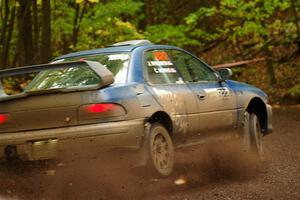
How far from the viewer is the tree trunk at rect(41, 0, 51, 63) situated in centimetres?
1622

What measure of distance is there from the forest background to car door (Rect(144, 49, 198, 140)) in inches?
313

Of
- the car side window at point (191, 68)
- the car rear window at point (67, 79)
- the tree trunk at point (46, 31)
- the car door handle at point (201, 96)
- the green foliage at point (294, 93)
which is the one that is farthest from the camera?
the green foliage at point (294, 93)

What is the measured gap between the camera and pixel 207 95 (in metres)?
7.64

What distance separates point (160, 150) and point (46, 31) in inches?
409

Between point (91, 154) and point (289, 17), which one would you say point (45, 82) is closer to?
point (91, 154)

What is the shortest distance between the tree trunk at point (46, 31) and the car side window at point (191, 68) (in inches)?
351

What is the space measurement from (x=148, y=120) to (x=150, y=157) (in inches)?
16.8

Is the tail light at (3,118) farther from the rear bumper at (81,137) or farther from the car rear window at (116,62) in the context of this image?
the car rear window at (116,62)

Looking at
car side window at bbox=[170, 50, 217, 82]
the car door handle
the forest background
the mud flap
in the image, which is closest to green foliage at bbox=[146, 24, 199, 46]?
the forest background

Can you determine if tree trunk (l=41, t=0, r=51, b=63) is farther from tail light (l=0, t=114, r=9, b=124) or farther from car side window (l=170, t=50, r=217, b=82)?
tail light (l=0, t=114, r=9, b=124)

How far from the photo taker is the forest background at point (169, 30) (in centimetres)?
1764

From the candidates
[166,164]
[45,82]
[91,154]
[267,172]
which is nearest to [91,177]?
[91,154]

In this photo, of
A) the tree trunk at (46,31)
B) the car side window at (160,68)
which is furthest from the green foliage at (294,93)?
the car side window at (160,68)

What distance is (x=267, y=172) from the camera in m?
7.57
